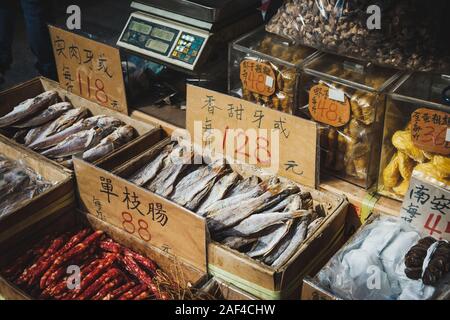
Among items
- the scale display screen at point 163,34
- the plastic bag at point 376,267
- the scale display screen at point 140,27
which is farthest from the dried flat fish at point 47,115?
the plastic bag at point 376,267

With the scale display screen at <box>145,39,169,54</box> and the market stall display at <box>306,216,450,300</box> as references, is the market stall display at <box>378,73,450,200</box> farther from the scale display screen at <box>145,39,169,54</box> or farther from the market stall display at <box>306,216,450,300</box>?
the scale display screen at <box>145,39,169,54</box>

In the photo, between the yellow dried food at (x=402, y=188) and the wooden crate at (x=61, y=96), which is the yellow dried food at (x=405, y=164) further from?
the wooden crate at (x=61, y=96)

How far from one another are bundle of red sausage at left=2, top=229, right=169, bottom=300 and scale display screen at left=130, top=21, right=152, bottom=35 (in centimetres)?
140

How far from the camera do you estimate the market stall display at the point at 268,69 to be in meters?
3.11

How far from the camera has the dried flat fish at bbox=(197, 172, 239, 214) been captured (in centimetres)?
311

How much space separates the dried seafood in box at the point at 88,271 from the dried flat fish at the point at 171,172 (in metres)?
0.41

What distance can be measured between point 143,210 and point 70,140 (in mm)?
1013

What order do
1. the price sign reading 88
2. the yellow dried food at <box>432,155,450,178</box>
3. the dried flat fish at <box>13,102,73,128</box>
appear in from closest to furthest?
the yellow dried food at <box>432,155,450,178</box>, the price sign reading 88, the dried flat fish at <box>13,102,73,128</box>

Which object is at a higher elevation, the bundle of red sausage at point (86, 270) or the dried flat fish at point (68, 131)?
the dried flat fish at point (68, 131)

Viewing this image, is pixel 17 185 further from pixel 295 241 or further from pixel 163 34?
pixel 295 241

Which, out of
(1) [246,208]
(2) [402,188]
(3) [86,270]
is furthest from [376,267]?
(3) [86,270]

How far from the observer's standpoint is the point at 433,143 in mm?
2695

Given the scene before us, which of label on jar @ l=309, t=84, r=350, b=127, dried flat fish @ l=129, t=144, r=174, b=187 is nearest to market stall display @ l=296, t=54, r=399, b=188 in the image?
label on jar @ l=309, t=84, r=350, b=127

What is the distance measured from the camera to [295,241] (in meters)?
2.80
